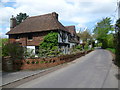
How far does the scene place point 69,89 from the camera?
6059 mm

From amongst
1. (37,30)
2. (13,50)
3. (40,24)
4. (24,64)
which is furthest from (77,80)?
(40,24)

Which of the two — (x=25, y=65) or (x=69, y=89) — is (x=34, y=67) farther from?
(x=69, y=89)

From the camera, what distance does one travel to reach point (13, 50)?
39.9 ft

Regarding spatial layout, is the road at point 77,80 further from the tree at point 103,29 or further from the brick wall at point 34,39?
the tree at point 103,29

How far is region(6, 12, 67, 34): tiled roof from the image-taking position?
23.5 m

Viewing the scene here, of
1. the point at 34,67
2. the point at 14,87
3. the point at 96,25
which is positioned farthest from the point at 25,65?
the point at 96,25

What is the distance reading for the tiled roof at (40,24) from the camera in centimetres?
2352

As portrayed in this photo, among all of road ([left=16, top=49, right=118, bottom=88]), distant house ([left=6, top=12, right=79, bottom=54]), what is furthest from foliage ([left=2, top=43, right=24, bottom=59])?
distant house ([left=6, top=12, right=79, bottom=54])

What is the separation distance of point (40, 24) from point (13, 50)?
14.0 meters

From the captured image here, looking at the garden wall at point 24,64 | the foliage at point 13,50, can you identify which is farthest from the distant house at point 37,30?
the garden wall at point 24,64

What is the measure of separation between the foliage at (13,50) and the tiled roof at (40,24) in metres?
10.7

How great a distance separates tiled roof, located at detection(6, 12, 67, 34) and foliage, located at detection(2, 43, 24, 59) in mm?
10689

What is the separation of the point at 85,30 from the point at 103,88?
2106 inches

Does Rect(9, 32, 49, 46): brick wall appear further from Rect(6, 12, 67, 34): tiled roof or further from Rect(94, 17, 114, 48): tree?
Rect(94, 17, 114, 48): tree
